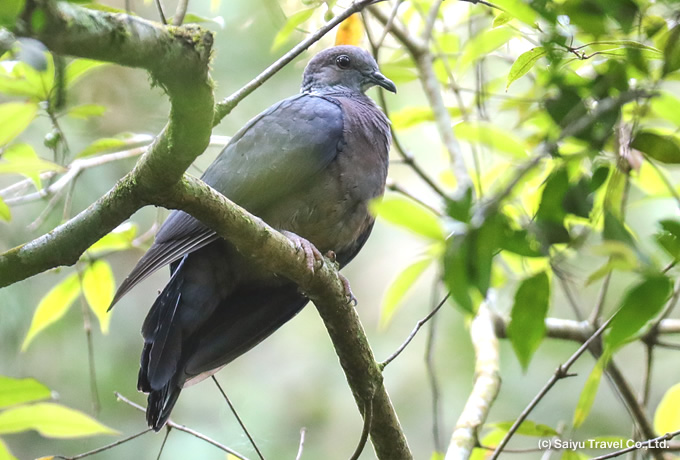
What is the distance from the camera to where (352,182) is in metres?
3.19

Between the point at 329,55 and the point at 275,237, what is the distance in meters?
2.05

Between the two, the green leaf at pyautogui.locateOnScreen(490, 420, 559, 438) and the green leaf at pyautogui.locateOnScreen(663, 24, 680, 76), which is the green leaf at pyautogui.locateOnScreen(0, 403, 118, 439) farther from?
the green leaf at pyautogui.locateOnScreen(663, 24, 680, 76)

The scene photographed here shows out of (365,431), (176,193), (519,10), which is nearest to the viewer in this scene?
(519,10)

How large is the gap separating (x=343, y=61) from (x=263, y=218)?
1.31 metres

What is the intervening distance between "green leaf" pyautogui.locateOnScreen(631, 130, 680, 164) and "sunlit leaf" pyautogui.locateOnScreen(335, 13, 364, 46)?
2.54m

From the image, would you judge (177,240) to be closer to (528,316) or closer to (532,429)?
(532,429)

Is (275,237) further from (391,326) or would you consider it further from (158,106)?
(391,326)

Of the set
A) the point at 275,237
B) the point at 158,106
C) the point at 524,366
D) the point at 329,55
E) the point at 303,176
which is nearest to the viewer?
the point at 524,366

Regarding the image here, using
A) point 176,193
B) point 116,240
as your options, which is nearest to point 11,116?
point 176,193

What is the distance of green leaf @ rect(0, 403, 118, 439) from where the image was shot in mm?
1756

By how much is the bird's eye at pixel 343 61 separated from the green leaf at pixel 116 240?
5.39 ft

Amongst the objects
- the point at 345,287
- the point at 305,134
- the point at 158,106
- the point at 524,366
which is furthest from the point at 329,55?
the point at 524,366

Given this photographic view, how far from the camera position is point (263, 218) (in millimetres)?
3162

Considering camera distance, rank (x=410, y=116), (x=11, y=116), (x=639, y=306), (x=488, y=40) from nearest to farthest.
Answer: (x=639, y=306), (x=11, y=116), (x=488, y=40), (x=410, y=116)
